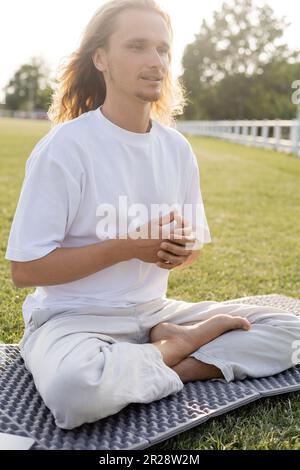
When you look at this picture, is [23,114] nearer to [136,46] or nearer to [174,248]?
[136,46]

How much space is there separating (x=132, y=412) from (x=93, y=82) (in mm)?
1387

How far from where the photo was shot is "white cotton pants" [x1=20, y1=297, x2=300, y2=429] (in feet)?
6.79

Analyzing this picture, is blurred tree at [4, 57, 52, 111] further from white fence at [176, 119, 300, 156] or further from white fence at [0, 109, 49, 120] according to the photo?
white fence at [176, 119, 300, 156]

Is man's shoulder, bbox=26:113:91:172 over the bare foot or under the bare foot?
over

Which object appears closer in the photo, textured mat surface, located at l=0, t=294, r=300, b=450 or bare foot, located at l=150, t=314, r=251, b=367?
textured mat surface, located at l=0, t=294, r=300, b=450

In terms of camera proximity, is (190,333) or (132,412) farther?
(190,333)

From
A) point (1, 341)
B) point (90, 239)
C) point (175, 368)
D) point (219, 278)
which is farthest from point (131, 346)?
point (219, 278)

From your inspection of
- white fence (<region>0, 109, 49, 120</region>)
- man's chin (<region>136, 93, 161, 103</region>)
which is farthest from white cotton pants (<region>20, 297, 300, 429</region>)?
white fence (<region>0, 109, 49, 120</region>)

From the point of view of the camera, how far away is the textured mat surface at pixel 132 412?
2.01m

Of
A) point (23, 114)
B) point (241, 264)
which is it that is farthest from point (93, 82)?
point (23, 114)

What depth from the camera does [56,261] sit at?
231 centimetres

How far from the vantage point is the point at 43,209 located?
7.58 ft
